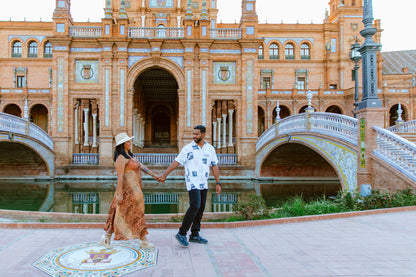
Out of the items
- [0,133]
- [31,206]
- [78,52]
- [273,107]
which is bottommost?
[31,206]

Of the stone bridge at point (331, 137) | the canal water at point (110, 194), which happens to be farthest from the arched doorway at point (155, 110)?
the stone bridge at point (331, 137)

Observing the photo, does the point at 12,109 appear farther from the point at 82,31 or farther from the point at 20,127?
the point at 20,127

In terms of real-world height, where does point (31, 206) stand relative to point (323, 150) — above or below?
below

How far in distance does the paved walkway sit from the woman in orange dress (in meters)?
0.48

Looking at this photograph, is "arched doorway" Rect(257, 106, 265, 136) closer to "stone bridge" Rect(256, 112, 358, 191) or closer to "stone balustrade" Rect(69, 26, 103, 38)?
"stone bridge" Rect(256, 112, 358, 191)

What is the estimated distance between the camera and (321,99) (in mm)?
31562

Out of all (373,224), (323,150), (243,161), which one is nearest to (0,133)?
(243,161)

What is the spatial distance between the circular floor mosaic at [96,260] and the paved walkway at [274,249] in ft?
0.44

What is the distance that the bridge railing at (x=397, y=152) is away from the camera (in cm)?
814

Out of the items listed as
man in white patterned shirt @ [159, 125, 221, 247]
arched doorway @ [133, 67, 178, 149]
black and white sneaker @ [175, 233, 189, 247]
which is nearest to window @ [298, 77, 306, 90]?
arched doorway @ [133, 67, 178, 149]

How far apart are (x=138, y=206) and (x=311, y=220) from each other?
10.9 ft

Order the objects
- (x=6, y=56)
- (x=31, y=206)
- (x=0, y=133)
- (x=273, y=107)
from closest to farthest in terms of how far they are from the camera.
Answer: (x=31, y=206) < (x=0, y=133) < (x=273, y=107) < (x=6, y=56)

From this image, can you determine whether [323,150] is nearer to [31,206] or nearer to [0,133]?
[31,206]

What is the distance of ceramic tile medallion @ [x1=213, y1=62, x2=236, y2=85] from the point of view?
67.9 feet
